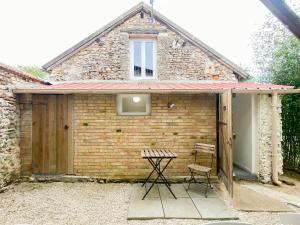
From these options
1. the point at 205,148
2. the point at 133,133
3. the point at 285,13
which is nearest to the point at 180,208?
the point at 205,148

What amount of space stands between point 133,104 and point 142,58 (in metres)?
2.52

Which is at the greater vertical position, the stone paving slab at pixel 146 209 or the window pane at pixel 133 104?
the window pane at pixel 133 104

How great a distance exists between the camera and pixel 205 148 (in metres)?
6.43

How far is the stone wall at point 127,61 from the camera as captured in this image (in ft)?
28.8

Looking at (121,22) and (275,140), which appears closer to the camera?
(275,140)

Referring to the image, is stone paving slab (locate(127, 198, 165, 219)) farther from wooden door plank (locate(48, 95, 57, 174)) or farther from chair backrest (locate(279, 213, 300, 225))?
wooden door plank (locate(48, 95, 57, 174))

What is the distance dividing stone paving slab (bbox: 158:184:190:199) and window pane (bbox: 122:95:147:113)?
230cm

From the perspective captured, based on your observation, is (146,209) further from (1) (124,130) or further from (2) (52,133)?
(2) (52,133)

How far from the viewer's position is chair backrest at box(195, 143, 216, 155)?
20.6 ft

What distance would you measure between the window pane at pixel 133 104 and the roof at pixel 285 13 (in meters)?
5.83

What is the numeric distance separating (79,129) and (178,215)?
3.79 metres

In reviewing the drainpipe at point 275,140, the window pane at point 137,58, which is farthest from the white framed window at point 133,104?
the drainpipe at point 275,140

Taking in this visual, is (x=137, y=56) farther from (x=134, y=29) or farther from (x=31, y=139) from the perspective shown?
(x=31, y=139)

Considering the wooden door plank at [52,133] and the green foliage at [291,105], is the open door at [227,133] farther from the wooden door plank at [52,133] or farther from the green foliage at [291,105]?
the wooden door plank at [52,133]
